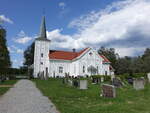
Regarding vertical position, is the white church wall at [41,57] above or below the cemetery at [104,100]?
above

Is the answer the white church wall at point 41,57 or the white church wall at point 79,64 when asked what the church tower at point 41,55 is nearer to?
the white church wall at point 41,57

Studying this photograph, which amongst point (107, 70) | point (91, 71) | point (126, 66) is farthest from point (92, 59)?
point (126, 66)

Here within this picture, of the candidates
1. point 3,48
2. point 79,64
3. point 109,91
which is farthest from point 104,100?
point 79,64

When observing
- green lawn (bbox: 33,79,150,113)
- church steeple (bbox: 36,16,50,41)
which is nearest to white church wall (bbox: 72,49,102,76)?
church steeple (bbox: 36,16,50,41)

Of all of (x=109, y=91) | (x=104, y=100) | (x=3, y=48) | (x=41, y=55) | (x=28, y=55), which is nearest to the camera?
(x=104, y=100)

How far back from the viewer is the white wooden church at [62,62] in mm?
46781

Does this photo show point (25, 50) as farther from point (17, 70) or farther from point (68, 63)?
point (68, 63)

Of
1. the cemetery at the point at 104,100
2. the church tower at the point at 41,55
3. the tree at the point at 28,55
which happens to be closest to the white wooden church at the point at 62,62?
the church tower at the point at 41,55

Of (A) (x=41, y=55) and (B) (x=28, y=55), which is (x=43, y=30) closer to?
(A) (x=41, y=55)

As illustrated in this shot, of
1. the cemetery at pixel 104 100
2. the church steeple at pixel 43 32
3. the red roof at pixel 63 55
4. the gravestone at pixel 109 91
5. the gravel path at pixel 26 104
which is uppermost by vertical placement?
the church steeple at pixel 43 32

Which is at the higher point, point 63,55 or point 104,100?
point 63,55

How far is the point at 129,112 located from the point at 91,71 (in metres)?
42.0

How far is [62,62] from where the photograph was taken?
4812cm

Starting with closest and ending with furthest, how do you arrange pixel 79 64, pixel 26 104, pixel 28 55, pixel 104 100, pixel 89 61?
1. pixel 26 104
2. pixel 104 100
3. pixel 79 64
4. pixel 89 61
5. pixel 28 55
